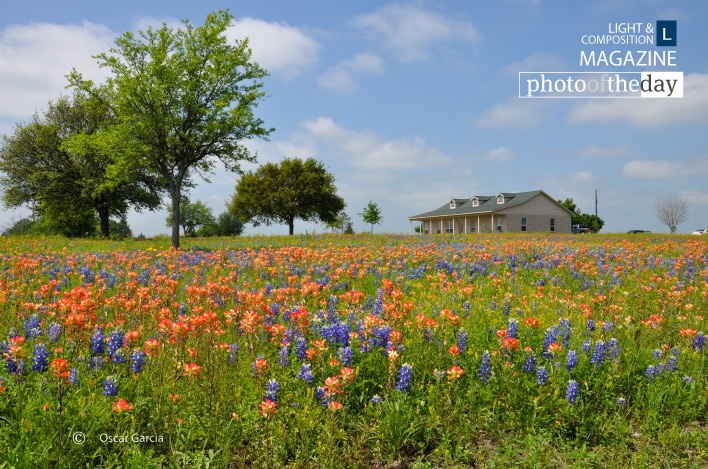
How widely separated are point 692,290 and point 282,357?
831 cm

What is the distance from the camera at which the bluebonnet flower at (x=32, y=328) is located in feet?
16.9

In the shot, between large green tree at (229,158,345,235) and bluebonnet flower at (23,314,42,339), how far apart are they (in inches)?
1894

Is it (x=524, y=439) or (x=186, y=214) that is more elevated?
(x=186, y=214)

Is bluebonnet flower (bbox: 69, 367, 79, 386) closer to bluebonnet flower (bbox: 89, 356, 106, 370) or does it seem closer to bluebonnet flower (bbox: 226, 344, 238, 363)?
bluebonnet flower (bbox: 89, 356, 106, 370)

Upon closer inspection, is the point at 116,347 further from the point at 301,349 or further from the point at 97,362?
the point at 301,349

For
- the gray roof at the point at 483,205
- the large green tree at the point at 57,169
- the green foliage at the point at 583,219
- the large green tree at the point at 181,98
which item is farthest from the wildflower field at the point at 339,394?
the green foliage at the point at 583,219

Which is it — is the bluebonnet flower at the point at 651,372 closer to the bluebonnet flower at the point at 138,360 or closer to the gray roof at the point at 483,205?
the bluebonnet flower at the point at 138,360

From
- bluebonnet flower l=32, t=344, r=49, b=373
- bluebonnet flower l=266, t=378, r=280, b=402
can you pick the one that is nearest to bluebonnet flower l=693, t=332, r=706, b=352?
bluebonnet flower l=266, t=378, r=280, b=402

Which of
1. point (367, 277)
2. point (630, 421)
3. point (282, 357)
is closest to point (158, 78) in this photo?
point (367, 277)

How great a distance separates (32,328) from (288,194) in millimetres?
48687

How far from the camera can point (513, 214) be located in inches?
2263

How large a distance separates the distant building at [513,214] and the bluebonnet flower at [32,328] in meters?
54.6

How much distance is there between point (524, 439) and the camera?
13.5 ft

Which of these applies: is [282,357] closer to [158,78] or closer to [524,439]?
[524,439]
